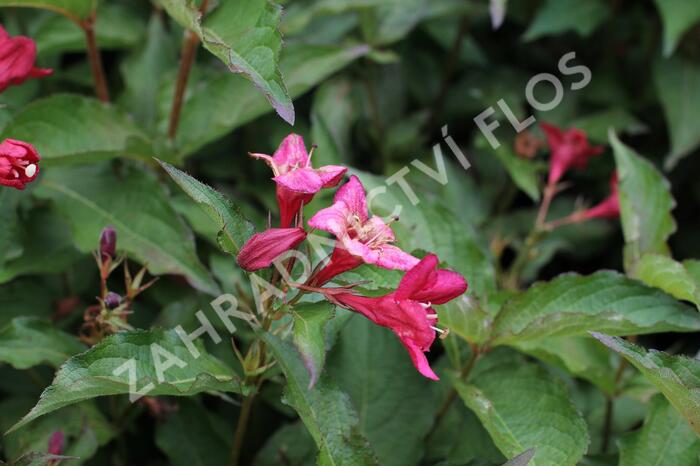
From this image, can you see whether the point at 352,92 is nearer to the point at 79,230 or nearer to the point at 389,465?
the point at 79,230

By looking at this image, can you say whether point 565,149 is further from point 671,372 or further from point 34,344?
point 34,344

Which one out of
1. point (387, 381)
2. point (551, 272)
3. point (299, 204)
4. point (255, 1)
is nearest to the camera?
point (299, 204)

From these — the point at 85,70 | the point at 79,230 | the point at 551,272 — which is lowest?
the point at 551,272

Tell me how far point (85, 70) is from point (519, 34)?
116 centimetres

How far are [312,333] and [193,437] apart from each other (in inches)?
22.1

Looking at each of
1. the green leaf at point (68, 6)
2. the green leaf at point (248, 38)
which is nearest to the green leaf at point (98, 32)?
the green leaf at point (68, 6)

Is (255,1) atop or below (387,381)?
atop

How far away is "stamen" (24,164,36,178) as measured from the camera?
110 centimetres

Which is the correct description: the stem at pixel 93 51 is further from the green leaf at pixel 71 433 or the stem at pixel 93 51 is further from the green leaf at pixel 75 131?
the green leaf at pixel 71 433

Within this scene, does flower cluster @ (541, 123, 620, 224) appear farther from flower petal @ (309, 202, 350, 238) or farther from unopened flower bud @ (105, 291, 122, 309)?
unopened flower bud @ (105, 291, 122, 309)

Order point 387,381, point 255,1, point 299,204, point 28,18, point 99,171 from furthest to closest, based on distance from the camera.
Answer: point 28,18, point 99,171, point 387,381, point 255,1, point 299,204

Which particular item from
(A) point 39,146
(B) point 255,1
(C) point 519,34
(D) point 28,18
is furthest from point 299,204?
(C) point 519,34

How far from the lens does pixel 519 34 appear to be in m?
2.29

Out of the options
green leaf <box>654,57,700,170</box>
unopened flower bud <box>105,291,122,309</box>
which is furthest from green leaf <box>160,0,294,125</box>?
green leaf <box>654,57,700,170</box>
